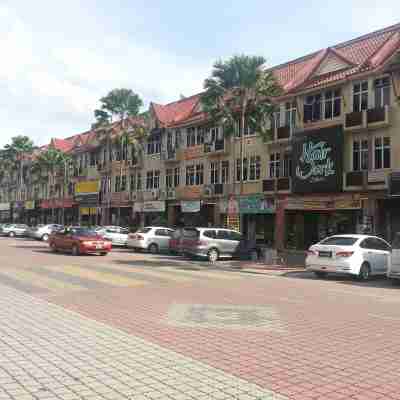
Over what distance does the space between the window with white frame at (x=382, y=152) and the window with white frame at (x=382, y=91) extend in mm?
1862

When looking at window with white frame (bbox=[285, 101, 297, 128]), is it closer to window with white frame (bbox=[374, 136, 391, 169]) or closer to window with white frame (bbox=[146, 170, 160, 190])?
window with white frame (bbox=[374, 136, 391, 169])

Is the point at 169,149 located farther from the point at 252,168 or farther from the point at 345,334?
the point at 345,334

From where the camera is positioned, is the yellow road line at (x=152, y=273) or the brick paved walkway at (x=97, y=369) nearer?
the brick paved walkway at (x=97, y=369)

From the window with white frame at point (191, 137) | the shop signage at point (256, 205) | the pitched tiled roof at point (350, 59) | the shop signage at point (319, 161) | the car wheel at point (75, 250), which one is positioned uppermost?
the pitched tiled roof at point (350, 59)

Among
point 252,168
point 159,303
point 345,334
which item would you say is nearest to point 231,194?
point 252,168

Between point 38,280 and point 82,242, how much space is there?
11.4 metres

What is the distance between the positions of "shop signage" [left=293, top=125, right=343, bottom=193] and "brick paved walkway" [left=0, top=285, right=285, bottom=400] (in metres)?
22.9

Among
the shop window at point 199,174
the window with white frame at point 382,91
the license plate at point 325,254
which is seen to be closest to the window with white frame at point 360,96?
the window with white frame at point 382,91

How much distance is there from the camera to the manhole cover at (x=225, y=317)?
26.7 feet

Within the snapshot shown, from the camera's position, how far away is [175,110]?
46.8 meters

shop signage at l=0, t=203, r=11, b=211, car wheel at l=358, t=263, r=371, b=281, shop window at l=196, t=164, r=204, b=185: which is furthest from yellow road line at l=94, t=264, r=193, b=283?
shop signage at l=0, t=203, r=11, b=211

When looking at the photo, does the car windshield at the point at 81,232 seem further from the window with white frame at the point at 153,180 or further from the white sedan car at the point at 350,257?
the window with white frame at the point at 153,180

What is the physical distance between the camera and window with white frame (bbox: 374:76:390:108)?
26.8m

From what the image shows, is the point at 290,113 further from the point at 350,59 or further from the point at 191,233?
the point at 191,233
